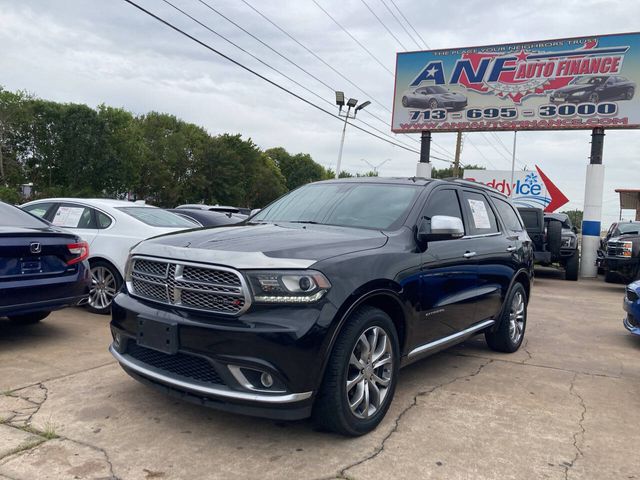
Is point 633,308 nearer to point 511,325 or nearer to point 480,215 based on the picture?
point 511,325

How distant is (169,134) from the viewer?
55.5m

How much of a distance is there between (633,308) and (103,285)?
6.45 meters

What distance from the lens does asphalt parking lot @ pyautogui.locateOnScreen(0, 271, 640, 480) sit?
301 centimetres

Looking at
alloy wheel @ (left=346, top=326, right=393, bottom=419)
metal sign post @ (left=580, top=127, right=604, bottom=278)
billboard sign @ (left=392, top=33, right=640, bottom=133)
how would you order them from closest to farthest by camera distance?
alloy wheel @ (left=346, top=326, right=393, bottom=419) < billboard sign @ (left=392, top=33, right=640, bottom=133) < metal sign post @ (left=580, top=127, right=604, bottom=278)

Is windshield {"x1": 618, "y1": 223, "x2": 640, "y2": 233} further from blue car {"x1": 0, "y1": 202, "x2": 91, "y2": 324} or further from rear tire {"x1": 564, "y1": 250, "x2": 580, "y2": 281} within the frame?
blue car {"x1": 0, "y1": 202, "x2": 91, "y2": 324}

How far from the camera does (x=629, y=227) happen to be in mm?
14016

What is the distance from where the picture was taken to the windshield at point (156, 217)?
6855 mm

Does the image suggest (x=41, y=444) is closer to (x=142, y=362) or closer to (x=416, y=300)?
(x=142, y=362)

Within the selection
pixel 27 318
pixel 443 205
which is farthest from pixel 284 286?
pixel 27 318

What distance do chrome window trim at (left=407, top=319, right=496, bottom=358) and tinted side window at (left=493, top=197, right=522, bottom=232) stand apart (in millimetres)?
1227

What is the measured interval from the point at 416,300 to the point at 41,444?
2560 mm

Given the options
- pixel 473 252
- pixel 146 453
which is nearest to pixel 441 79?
pixel 473 252

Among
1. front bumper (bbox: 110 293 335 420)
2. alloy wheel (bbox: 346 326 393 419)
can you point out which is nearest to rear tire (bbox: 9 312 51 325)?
front bumper (bbox: 110 293 335 420)

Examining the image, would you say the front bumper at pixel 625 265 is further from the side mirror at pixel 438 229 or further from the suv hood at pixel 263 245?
the suv hood at pixel 263 245
